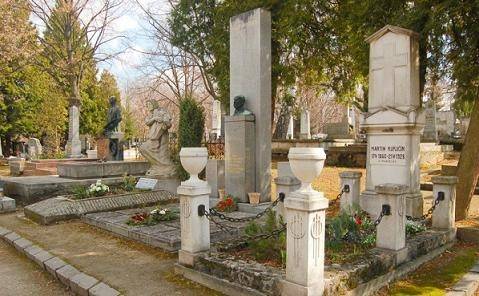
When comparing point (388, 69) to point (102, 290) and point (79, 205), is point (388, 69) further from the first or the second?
point (79, 205)

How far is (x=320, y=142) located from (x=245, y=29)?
1309cm

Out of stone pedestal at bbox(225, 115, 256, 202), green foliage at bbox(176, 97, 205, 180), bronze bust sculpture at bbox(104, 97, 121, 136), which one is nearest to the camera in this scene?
stone pedestal at bbox(225, 115, 256, 202)

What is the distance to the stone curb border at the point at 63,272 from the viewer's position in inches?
190

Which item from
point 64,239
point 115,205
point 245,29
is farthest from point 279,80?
point 64,239

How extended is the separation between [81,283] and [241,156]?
545 centimetres

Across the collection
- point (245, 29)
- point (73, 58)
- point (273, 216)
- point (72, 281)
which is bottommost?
point (72, 281)

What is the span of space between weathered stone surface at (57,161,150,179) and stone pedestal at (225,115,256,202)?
16.2 feet

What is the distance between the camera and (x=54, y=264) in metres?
5.84

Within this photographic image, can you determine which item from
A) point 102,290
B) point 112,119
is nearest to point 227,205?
point 102,290

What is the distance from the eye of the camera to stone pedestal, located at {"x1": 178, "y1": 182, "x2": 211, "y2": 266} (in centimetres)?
520

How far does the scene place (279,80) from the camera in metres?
18.5

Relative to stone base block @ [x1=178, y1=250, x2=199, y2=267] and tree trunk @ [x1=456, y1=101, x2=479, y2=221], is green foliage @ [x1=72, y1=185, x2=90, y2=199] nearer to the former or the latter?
stone base block @ [x1=178, y1=250, x2=199, y2=267]

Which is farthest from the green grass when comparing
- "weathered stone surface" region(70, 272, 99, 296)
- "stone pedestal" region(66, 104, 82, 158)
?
"stone pedestal" region(66, 104, 82, 158)

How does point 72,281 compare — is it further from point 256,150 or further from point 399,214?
point 256,150
